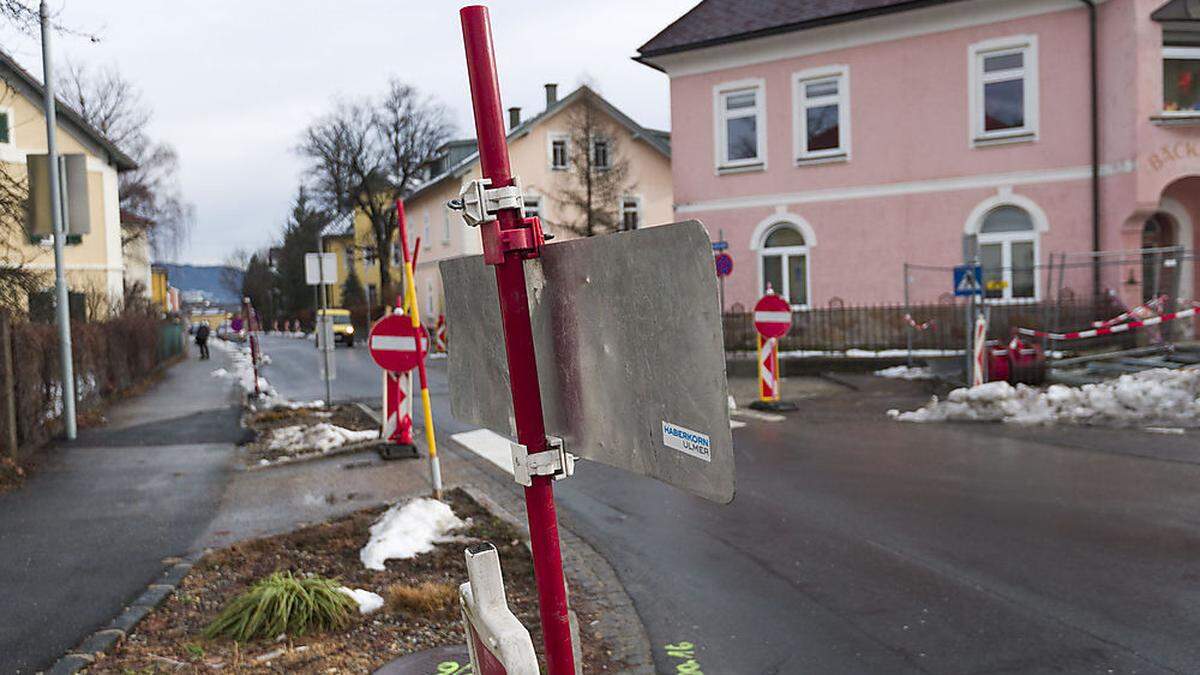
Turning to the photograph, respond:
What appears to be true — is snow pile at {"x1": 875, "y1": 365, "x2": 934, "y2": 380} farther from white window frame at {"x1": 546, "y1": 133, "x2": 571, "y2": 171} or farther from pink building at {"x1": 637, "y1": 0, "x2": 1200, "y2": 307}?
white window frame at {"x1": 546, "y1": 133, "x2": 571, "y2": 171}

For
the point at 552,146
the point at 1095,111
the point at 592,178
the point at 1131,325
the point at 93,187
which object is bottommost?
the point at 1131,325

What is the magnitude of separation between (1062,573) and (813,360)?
47.5 feet

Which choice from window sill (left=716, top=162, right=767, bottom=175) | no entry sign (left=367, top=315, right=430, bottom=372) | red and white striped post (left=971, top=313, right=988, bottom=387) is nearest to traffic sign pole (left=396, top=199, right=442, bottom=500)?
no entry sign (left=367, top=315, right=430, bottom=372)

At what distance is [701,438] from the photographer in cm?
176

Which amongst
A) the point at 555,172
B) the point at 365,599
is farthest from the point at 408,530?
the point at 555,172

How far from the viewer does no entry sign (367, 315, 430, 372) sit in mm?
8711

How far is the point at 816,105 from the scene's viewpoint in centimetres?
2311

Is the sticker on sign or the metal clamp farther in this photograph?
the metal clamp

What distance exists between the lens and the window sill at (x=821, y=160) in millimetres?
22672

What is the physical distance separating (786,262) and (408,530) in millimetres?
18402

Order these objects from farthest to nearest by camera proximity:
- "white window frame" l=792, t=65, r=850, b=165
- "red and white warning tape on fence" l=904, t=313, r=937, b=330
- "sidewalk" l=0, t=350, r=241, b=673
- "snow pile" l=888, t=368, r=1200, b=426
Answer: "white window frame" l=792, t=65, r=850, b=165
"red and white warning tape on fence" l=904, t=313, r=937, b=330
"snow pile" l=888, t=368, r=1200, b=426
"sidewalk" l=0, t=350, r=241, b=673

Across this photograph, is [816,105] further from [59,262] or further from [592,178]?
[59,262]

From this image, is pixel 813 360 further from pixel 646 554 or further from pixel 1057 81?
pixel 646 554

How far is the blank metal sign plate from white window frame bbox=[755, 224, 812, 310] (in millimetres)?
21529
